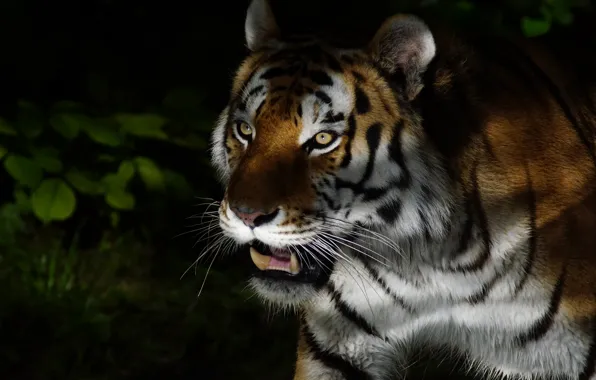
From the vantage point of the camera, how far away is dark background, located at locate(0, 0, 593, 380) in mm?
2924

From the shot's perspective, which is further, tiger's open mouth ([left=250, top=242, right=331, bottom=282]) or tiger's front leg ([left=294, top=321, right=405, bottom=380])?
tiger's front leg ([left=294, top=321, right=405, bottom=380])

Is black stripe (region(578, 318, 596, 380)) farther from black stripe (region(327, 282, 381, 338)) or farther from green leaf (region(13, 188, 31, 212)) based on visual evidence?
green leaf (region(13, 188, 31, 212))

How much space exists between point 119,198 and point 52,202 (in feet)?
0.67

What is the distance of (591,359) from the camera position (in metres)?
2.38

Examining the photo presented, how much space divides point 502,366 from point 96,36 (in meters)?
1.80

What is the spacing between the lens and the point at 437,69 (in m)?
2.35

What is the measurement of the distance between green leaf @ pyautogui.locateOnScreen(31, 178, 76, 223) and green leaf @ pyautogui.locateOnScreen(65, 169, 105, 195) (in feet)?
0.16

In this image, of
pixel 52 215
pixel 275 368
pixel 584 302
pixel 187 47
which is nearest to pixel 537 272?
pixel 584 302

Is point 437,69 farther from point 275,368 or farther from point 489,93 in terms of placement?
point 275,368

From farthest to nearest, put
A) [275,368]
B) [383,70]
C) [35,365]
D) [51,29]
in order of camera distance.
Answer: [51,29] < [275,368] < [35,365] < [383,70]

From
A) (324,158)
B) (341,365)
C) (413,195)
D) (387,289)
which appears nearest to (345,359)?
(341,365)

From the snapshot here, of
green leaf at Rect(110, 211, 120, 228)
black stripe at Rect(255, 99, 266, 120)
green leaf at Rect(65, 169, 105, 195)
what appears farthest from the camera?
green leaf at Rect(110, 211, 120, 228)

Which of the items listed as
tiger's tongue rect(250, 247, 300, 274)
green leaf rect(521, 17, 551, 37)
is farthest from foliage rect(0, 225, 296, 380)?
green leaf rect(521, 17, 551, 37)

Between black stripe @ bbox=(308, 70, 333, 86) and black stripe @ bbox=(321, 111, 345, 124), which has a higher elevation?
black stripe @ bbox=(308, 70, 333, 86)
